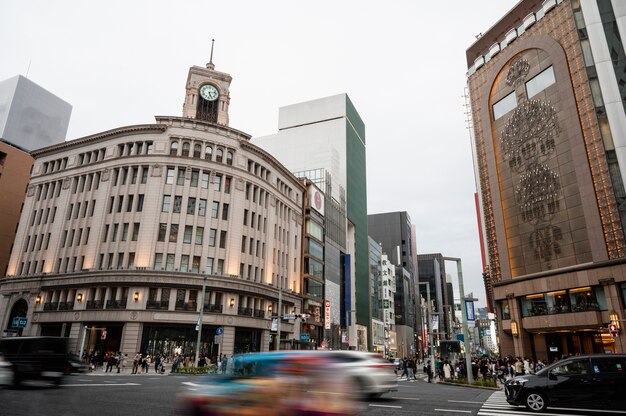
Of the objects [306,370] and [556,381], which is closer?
[306,370]

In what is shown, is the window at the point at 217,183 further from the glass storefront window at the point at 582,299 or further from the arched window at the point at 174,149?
the glass storefront window at the point at 582,299

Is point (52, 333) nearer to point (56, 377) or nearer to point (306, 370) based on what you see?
point (56, 377)

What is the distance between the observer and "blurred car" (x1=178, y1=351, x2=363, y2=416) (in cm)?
666

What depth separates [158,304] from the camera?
42.1 meters

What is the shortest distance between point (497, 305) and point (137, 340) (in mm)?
41574

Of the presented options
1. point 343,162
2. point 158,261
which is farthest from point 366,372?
point 343,162

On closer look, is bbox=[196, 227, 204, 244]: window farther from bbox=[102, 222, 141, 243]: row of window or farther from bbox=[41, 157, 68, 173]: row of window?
bbox=[41, 157, 68, 173]: row of window

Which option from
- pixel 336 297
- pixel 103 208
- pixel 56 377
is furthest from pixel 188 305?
pixel 336 297

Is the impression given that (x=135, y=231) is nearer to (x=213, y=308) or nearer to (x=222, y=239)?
(x=222, y=239)

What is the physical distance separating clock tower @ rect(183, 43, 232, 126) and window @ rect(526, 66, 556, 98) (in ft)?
140

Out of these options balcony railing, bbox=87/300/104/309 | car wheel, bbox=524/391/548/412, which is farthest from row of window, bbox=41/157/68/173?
car wheel, bbox=524/391/548/412

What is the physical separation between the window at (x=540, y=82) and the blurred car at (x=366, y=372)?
4150 cm

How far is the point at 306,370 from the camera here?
711 centimetres

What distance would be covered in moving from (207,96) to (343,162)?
4266 cm
